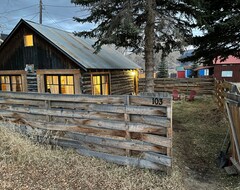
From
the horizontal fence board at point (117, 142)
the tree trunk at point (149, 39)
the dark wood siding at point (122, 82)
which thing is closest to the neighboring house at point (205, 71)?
the dark wood siding at point (122, 82)

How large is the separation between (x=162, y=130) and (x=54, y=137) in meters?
2.73

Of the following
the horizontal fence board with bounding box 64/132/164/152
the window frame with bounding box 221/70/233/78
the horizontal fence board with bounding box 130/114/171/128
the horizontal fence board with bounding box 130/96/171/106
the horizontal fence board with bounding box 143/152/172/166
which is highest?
the window frame with bounding box 221/70/233/78

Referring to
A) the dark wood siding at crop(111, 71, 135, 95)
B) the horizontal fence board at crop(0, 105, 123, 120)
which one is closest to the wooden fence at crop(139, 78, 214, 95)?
the dark wood siding at crop(111, 71, 135, 95)

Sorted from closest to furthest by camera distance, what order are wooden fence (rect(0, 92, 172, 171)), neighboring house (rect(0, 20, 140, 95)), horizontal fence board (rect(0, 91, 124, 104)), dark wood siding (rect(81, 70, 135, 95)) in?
wooden fence (rect(0, 92, 172, 171)), horizontal fence board (rect(0, 91, 124, 104)), neighboring house (rect(0, 20, 140, 95)), dark wood siding (rect(81, 70, 135, 95))

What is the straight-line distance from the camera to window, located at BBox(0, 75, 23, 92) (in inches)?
576

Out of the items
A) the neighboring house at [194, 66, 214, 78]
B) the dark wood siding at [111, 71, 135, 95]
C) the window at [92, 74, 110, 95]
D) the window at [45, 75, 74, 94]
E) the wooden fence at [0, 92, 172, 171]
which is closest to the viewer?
the wooden fence at [0, 92, 172, 171]

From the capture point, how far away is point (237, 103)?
415 centimetres

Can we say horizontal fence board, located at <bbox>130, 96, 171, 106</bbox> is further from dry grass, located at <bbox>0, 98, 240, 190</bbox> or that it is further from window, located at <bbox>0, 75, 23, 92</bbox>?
window, located at <bbox>0, 75, 23, 92</bbox>

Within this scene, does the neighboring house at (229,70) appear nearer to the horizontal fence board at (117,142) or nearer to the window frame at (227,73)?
the window frame at (227,73)

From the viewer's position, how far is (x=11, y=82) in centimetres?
1494

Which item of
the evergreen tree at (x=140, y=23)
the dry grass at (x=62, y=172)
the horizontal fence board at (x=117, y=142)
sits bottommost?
the dry grass at (x=62, y=172)

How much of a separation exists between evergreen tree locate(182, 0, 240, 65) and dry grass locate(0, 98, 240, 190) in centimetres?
563

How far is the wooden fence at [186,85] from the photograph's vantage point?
18797mm

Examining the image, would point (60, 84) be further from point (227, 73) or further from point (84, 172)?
point (227, 73)
